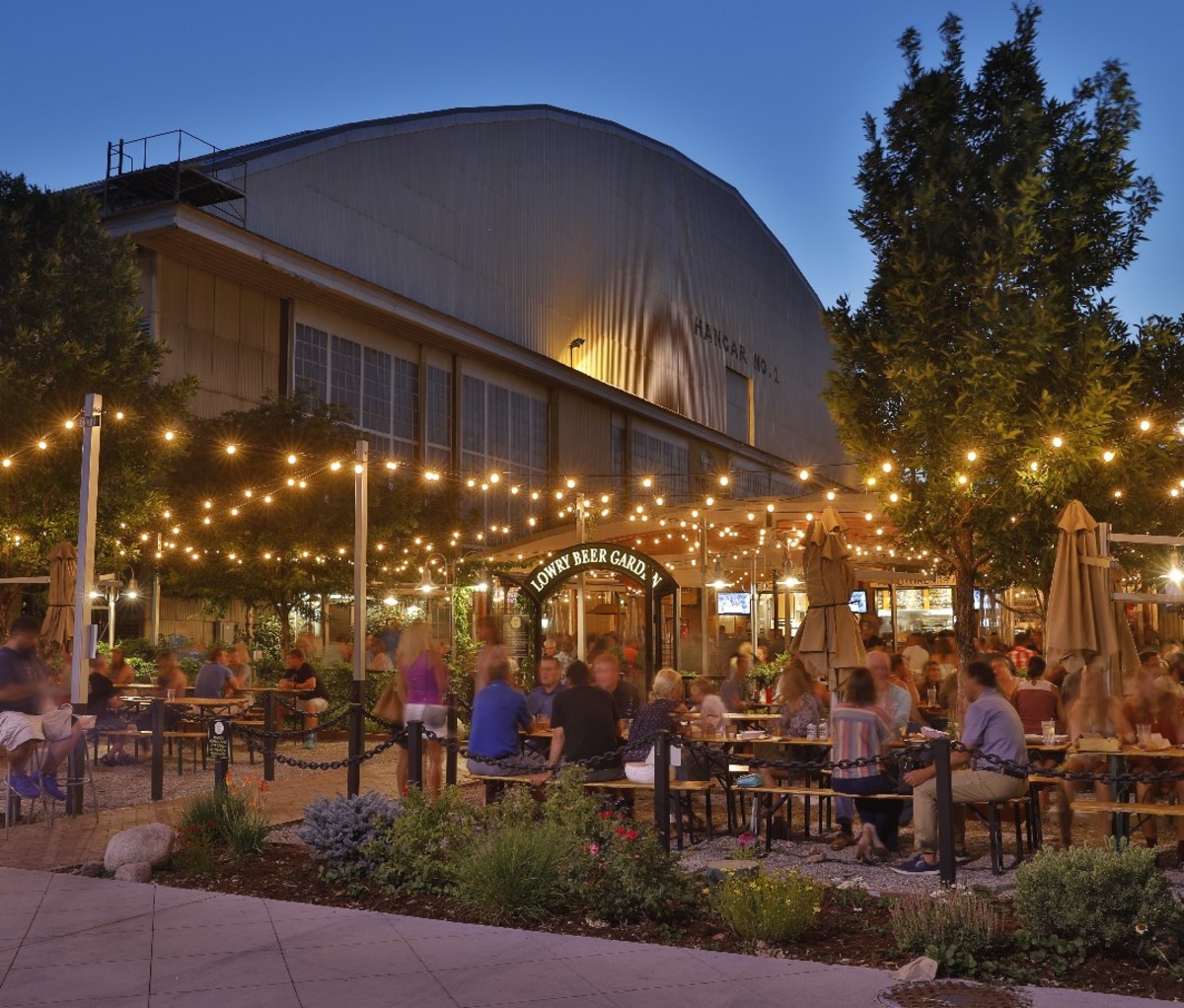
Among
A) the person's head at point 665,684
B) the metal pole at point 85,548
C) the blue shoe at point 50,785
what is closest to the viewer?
the blue shoe at point 50,785

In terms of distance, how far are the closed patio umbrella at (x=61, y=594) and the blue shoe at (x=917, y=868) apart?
37.9ft

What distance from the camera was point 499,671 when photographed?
11.2 meters

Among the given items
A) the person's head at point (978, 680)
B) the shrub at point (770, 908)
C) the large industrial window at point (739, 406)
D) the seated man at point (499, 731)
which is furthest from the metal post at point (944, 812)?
the large industrial window at point (739, 406)

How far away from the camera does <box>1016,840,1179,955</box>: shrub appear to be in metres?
6.48

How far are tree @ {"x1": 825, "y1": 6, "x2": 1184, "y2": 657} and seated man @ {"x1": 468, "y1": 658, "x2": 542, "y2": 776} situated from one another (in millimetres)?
7715

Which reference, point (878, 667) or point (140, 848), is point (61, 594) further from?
point (878, 667)

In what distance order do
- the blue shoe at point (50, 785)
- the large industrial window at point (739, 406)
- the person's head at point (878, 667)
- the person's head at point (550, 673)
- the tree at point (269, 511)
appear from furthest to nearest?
the large industrial window at point (739, 406) < the tree at point (269, 511) < the person's head at point (550, 673) < the person's head at point (878, 667) < the blue shoe at point (50, 785)

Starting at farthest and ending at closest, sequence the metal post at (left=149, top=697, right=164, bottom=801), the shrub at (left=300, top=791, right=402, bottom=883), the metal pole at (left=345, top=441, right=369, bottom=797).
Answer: the metal post at (left=149, top=697, right=164, bottom=801), the metal pole at (left=345, top=441, right=369, bottom=797), the shrub at (left=300, top=791, right=402, bottom=883)

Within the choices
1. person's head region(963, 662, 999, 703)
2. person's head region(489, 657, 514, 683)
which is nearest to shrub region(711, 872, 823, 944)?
person's head region(963, 662, 999, 703)

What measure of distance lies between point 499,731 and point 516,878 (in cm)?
348

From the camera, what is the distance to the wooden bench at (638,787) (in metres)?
10.3

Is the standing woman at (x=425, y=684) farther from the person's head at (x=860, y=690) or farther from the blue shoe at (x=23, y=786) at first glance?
the person's head at (x=860, y=690)

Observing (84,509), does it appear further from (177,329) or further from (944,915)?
(177,329)

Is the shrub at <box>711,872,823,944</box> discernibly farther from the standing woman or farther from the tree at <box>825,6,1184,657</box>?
the tree at <box>825,6,1184,657</box>
